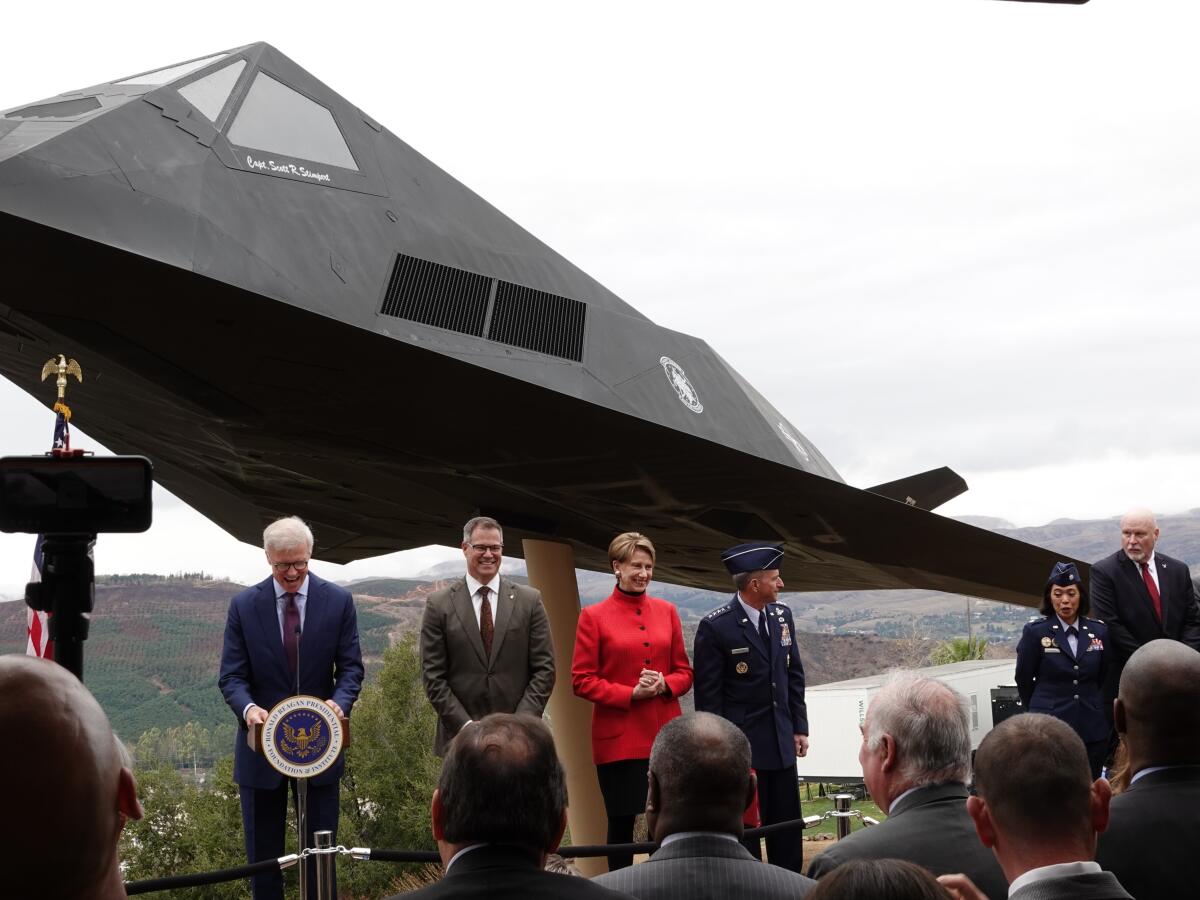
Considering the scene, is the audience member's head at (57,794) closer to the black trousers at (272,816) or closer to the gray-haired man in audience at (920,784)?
the gray-haired man in audience at (920,784)

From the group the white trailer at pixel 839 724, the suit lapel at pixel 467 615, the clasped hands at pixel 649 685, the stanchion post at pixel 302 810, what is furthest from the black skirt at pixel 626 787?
the white trailer at pixel 839 724

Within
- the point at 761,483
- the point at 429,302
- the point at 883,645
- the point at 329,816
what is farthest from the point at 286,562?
the point at 883,645

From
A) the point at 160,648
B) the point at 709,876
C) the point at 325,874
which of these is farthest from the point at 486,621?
the point at 160,648

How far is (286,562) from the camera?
712 cm

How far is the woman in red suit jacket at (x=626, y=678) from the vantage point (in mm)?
7891

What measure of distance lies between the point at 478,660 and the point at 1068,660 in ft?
16.4

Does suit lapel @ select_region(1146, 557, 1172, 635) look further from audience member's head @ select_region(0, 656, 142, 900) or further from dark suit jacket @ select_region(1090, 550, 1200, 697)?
audience member's head @ select_region(0, 656, 142, 900)

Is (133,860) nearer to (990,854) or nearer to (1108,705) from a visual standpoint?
(1108,705)

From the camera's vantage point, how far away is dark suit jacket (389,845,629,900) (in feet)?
9.54

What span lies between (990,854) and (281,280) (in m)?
5.88

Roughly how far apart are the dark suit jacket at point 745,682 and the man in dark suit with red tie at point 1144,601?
335 cm

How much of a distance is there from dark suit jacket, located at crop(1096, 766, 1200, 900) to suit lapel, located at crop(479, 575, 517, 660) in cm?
448

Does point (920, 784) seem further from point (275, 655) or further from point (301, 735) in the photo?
point (275, 655)

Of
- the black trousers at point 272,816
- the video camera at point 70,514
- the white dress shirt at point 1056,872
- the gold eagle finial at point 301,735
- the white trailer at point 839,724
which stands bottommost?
the white trailer at point 839,724
